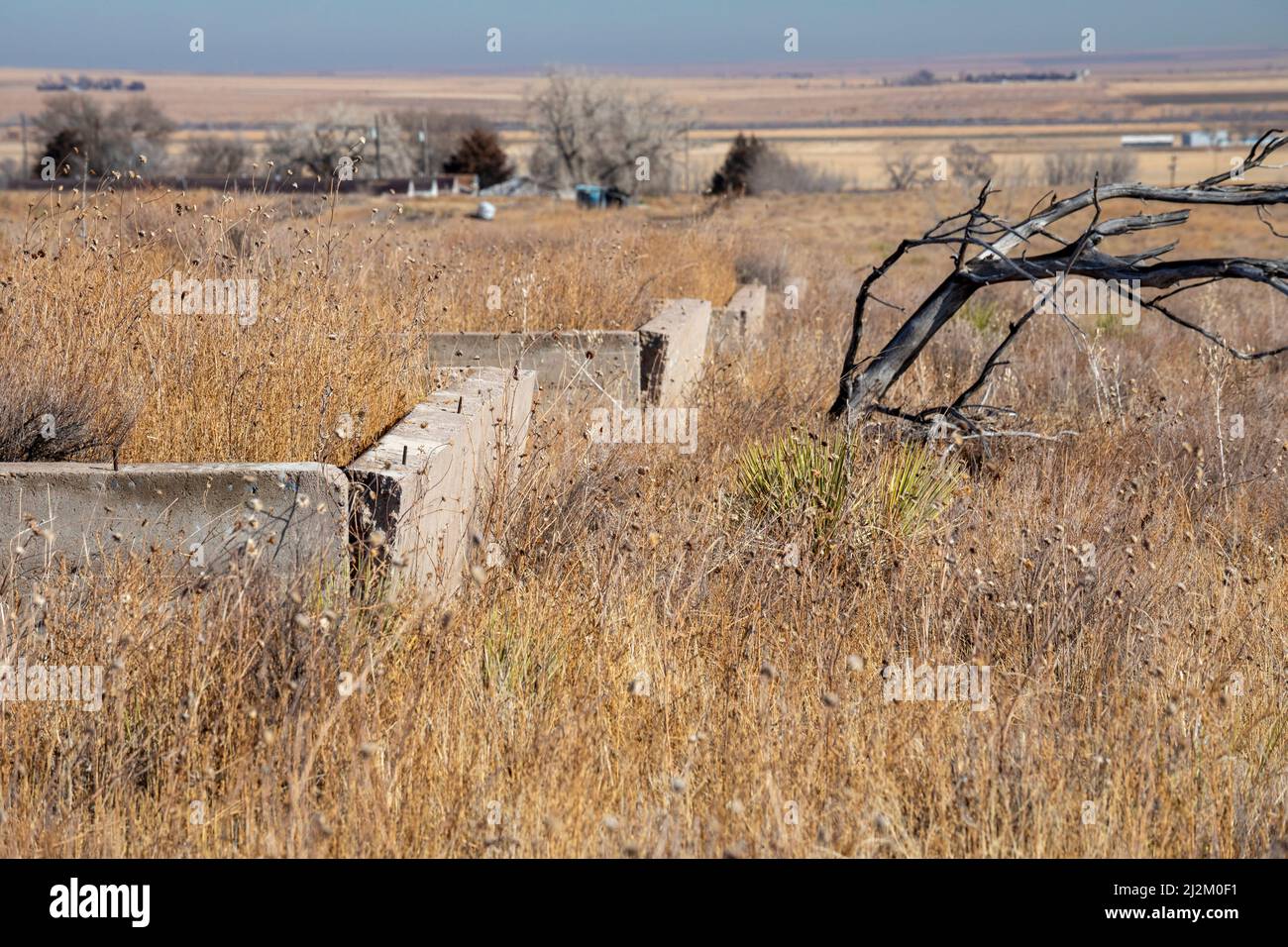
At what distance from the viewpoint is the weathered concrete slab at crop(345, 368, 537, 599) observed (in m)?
3.78

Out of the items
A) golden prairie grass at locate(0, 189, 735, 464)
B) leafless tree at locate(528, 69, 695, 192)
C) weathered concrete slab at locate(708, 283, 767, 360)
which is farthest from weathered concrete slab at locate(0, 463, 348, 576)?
leafless tree at locate(528, 69, 695, 192)

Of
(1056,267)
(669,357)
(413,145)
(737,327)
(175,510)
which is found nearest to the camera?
(175,510)

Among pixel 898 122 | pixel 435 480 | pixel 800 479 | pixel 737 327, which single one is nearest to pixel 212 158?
pixel 737 327

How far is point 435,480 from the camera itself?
415 centimetres

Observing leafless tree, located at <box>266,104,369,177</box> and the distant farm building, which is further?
the distant farm building

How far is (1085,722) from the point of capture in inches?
138

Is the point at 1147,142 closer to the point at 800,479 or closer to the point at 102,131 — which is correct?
the point at 102,131

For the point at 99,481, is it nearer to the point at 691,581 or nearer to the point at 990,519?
the point at 691,581

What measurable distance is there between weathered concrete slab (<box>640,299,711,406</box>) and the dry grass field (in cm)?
56

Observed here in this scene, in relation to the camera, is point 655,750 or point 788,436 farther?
point 788,436

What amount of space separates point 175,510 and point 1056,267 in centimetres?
392

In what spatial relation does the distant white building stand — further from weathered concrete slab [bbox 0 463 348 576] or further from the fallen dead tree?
weathered concrete slab [bbox 0 463 348 576]
